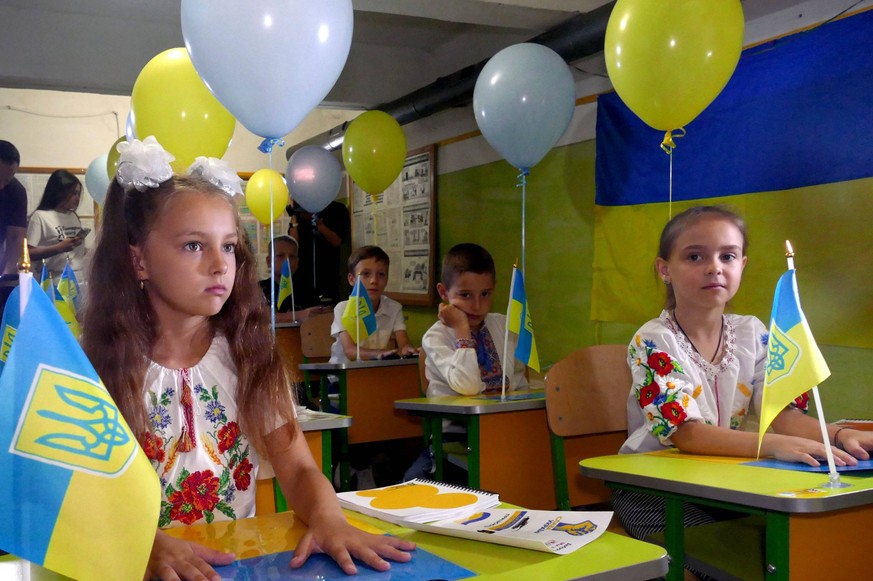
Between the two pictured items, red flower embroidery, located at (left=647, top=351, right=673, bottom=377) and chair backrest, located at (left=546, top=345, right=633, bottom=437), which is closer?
red flower embroidery, located at (left=647, top=351, right=673, bottom=377)

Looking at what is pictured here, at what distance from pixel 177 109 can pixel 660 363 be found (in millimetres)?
1814

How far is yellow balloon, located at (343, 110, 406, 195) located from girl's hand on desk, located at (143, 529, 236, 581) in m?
4.14

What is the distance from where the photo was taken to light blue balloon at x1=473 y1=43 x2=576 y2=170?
3383 mm

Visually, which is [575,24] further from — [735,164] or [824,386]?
[824,386]

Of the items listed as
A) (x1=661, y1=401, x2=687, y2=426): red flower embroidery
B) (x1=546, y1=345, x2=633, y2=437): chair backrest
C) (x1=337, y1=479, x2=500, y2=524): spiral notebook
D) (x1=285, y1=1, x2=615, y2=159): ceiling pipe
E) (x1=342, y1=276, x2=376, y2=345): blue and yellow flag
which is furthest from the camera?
(x1=342, y1=276, x2=376, y2=345): blue and yellow flag

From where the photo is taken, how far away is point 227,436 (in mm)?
1356

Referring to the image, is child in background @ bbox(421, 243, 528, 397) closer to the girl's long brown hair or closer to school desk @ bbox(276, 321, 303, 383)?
the girl's long brown hair

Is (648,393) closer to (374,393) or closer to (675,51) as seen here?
(675,51)

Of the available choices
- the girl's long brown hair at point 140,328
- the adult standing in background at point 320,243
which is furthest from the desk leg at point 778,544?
the adult standing in background at point 320,243

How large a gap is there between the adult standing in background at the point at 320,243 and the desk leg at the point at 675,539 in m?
6.38

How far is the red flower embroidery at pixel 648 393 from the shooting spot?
192 centimetres

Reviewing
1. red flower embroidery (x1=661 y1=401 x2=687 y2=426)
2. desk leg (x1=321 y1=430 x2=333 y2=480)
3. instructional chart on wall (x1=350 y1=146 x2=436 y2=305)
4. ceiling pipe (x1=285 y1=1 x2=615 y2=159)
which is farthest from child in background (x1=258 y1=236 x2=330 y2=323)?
red flower embroidery (x1=661 y1=401 x2=687 y2=426)

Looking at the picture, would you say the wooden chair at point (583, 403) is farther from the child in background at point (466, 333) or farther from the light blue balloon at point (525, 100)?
the light blue balloon at point (525, 100)

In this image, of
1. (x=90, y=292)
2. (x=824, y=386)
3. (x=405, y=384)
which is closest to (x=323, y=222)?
(x=405, y=384)
